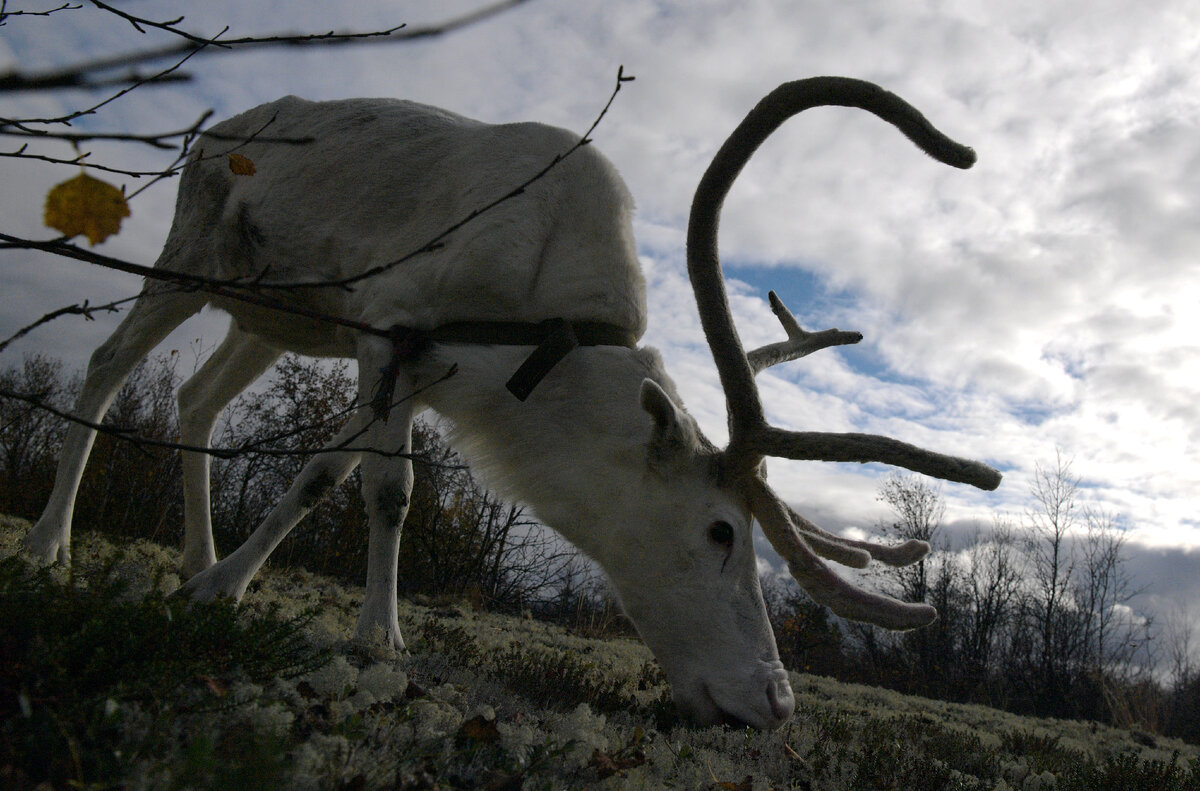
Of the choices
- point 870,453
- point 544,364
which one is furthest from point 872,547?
point 544,364

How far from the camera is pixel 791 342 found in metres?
4.66

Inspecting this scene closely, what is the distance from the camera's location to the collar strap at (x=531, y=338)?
3.47 metres

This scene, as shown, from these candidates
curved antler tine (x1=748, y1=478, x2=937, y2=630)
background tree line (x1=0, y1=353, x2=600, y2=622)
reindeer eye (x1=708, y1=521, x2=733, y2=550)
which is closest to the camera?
curved antler tine (x1=748, y1=478, x2=937, y2=630)

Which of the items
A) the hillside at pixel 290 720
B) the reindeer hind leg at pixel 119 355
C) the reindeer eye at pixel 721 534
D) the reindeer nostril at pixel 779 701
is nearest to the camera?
the hillside at pixel 290 720

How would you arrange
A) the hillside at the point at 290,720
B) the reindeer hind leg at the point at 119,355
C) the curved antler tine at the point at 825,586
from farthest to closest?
1. the reindeer hind leg at the point at 119,355
2. the curved antler tine at the point at 825,586
3. the hillside at the point at 290,720

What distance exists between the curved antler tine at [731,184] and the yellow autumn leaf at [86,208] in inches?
106

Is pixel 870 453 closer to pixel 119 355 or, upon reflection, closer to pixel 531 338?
pixel 531 338

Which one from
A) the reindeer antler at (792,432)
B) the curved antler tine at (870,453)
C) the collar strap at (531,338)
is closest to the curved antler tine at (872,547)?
the reindeer antler at (792,432)

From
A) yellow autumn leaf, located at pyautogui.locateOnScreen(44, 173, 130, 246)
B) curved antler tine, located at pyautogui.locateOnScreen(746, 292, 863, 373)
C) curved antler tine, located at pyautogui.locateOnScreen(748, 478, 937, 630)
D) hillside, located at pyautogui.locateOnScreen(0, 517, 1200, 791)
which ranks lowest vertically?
hillside, located at pyautogui.locateOnScreen(0, 517, 1200, 791)

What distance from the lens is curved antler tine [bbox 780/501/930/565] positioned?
12.3 ft

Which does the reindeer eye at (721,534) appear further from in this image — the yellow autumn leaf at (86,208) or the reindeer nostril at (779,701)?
the yellow autumn leaf at (86,208)

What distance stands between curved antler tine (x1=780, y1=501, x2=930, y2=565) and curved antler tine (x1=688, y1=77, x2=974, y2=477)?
619mm

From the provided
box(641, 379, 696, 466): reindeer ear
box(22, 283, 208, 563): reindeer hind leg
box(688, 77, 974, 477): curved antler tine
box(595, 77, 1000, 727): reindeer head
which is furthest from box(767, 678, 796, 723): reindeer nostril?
box(22, 283, 208, 563): reindeer hind leg

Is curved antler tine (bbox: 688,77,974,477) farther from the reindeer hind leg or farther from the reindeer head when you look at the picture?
the reindeer hind leg
